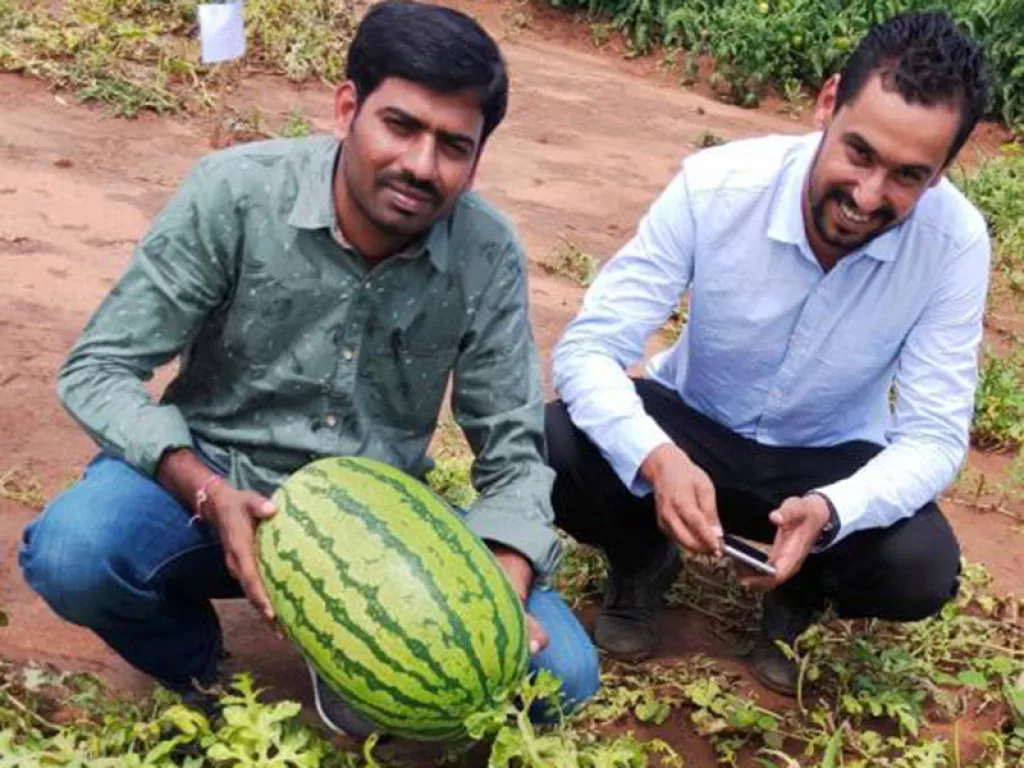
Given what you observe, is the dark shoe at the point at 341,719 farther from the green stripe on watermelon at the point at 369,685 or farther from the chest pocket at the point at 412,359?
the chest pocket at the point at 412,359

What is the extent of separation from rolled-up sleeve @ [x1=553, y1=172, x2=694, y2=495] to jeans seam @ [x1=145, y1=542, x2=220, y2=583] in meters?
1.01

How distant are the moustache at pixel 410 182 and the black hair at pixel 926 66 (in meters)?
1.09

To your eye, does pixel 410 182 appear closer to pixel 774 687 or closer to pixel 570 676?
pixel 570 676

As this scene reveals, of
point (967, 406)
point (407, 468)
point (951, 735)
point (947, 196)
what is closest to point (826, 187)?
point (947, 196)

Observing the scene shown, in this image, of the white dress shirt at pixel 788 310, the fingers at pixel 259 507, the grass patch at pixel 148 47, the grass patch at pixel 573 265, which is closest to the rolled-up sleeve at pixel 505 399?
the white dress shirt at pixel 788 310

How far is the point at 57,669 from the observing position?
354cm

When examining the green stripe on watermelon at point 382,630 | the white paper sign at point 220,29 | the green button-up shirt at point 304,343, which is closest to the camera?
the green stripe on watermelon at point 382,630

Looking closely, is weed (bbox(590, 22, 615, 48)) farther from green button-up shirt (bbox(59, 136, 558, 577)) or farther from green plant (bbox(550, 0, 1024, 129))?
green button-up shirt (bbox(59, 136, 558, 577))

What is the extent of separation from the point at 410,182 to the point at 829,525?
4.30 ft

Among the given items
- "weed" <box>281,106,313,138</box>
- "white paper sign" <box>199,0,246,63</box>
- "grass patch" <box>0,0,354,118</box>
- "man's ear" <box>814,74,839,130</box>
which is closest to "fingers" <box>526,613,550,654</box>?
"man's ear" <box>814,74,839,130</box>

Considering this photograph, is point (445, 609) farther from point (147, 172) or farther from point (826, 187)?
point (147, 172)

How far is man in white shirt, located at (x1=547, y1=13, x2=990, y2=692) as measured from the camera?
349cm

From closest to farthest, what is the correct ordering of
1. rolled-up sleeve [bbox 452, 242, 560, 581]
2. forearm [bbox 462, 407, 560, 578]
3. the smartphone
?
1. forearm [bbox 462, 407, 560, 578]
2. rolled-up sleeve [bbox 452, 242, 560, 581]
3. the smartphone

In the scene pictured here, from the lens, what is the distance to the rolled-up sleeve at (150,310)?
3049 mm
